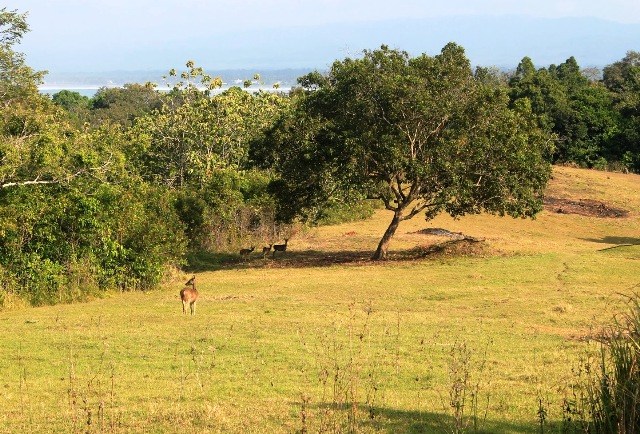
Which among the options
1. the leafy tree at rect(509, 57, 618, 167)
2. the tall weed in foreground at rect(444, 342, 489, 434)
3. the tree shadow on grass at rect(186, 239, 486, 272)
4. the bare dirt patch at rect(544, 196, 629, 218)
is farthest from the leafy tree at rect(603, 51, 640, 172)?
the tall weed in foreground at rect(444, 342, 489, 434)

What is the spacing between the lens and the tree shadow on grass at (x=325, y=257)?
33000 millimetres

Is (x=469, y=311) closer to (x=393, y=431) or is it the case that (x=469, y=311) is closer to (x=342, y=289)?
(x=342, y=289)

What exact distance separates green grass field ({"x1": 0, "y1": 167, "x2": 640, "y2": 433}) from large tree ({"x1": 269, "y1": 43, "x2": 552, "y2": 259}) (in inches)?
120

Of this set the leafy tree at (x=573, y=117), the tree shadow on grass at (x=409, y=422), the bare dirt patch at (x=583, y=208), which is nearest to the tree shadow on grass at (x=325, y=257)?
the bare dirt patch at (x=583, y=208)

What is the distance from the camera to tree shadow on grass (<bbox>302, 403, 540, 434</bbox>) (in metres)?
9.52

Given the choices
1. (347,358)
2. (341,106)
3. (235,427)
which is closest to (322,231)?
(341,106)

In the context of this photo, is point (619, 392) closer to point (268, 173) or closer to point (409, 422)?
point (409, 422)

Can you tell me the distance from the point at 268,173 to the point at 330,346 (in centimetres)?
2896

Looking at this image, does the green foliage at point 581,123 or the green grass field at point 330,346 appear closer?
the green grass field at point 330,346

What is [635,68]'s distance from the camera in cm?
8175

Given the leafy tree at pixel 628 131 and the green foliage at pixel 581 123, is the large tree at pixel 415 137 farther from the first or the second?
the leafy tree at pixel 628 131

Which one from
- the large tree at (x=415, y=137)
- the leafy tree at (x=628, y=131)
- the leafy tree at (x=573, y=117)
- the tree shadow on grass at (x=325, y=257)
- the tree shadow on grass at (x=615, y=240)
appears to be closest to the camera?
the large tree at (x=415, y=137)

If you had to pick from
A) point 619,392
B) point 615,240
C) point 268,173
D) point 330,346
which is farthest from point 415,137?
point 619,392

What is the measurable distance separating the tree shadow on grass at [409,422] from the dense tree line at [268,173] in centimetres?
1689
